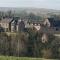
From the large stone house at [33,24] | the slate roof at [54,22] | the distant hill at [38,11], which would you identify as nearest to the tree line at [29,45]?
the large stone house at [33,24]

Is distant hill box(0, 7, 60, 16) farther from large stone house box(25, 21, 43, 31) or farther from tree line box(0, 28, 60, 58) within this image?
tree line box(0, 28, 60, 58)

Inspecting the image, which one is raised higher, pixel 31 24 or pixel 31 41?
pixel 31 24

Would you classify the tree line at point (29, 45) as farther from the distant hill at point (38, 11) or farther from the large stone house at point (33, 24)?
the distant hill at point (38, 11)

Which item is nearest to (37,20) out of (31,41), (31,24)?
(31,24)

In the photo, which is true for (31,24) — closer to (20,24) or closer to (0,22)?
(20,24)

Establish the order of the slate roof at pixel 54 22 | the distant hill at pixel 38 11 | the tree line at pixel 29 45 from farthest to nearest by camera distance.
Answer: the tree line at pixel 29 45
the slate roof at pixel 54 22
the distant hill at pixel 38 11

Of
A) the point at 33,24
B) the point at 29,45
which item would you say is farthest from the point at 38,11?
the point at 29,45

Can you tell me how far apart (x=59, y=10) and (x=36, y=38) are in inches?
26.6

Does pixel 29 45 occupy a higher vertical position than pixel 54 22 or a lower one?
lower

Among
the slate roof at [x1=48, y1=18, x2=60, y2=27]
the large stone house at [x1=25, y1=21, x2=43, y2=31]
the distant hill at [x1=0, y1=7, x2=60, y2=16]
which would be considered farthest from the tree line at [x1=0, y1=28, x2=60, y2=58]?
the distant hill at [x1=0, y1=7, x2=60, y2=16]

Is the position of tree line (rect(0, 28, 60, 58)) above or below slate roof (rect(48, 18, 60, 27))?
below

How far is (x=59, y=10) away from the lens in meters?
4.60

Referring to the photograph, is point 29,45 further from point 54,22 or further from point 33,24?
point 54,22

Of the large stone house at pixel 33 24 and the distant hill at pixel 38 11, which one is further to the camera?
the large stone house at pixel 33 24
